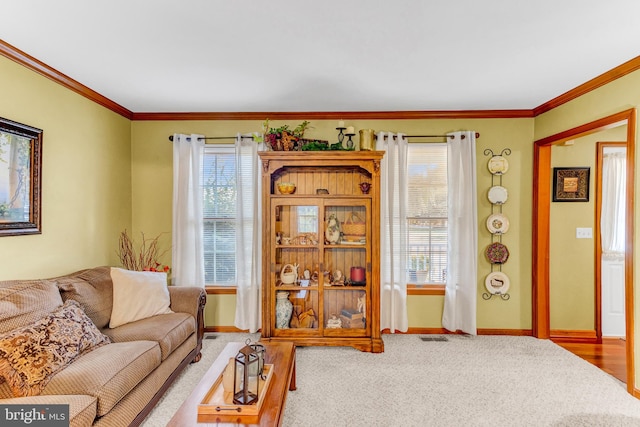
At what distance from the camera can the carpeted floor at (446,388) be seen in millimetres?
2324

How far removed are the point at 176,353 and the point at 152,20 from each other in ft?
7.97

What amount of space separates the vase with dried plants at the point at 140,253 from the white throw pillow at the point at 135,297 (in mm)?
816

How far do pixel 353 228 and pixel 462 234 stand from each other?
1.31m

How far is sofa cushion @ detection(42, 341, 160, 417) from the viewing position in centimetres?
177

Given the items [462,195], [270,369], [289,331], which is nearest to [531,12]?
[462,195]

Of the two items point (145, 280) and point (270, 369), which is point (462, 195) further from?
point (145, 280)

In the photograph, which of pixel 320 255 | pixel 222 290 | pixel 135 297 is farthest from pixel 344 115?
pixel 135 297

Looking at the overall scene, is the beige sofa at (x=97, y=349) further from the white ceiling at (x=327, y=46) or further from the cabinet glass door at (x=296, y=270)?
the white ceiling at (x=327, y=46)

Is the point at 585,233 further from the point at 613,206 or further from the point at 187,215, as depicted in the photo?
the point at 187,215

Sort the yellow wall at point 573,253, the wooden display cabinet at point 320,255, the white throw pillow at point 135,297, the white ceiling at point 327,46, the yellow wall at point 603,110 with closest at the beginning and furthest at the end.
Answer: the white ceiling at point 327,46, the yellow wall at point 603,110, the white throw pillow at point 135,297, the wooden display cabinet at point 320,255, the yellow wall at point 573,253

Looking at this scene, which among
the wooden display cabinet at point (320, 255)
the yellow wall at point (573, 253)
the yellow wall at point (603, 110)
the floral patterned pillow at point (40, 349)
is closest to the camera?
the floral patterned pillow at point (40, 349)

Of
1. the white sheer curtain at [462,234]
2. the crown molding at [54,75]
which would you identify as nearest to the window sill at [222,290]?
the crown molding at [54,75]

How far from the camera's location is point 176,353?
2676 millimetres

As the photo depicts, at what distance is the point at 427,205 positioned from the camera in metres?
3.91
